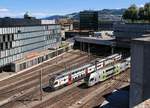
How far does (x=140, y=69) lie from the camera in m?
46.1

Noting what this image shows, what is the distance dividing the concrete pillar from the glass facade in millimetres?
52064

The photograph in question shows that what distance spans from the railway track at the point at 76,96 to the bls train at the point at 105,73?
1348 millimetres

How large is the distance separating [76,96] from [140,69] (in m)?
25.6

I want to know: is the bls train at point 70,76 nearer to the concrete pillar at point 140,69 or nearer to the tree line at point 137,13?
the concrete pillar at point 140,69

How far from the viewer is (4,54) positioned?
9094 centimetres

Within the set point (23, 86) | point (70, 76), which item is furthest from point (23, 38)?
point (70, 76)

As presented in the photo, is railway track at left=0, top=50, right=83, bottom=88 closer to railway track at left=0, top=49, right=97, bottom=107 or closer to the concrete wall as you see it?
railway track at left=0, top=49, right=97, bottom=107

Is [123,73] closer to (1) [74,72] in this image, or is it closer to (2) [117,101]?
(1) [74,72]

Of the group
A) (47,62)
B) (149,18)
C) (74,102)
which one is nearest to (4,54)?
(47,62)

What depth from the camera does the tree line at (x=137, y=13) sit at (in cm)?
17606

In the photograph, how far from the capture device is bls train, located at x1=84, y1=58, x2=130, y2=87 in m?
75.1

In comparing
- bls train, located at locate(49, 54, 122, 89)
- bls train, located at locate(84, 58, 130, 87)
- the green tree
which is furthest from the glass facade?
the green tree

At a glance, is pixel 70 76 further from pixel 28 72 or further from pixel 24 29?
pixel 24 29

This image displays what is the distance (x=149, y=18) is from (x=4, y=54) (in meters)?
106
